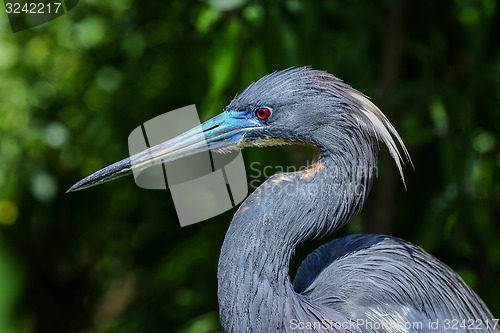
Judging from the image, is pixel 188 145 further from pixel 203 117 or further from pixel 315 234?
pixel 203 117

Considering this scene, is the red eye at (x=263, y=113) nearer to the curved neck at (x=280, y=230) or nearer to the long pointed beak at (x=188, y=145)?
the long pointed beak at (x=188, y=145)

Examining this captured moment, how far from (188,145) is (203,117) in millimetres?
820

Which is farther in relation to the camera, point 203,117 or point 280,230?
point 203,117

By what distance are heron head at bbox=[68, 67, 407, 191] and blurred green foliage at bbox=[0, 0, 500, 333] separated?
724 mm

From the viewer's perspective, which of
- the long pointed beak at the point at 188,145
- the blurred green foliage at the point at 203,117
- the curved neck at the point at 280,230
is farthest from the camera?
the blurred green foliage at the point at 203,117

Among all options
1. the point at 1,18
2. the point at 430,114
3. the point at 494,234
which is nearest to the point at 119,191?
the point at 1,18

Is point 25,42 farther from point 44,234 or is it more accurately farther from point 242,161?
point 242,161

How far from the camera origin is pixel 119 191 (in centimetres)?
348

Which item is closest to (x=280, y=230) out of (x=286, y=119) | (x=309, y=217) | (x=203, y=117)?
(x=309, y=217)

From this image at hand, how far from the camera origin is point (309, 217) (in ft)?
4.90

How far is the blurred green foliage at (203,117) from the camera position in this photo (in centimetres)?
256

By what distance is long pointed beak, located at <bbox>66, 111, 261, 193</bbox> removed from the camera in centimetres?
156

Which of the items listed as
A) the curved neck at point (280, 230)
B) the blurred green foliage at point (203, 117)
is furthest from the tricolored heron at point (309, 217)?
the blurred green foliage at point (203, 117)

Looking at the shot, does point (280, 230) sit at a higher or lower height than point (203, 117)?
lower
